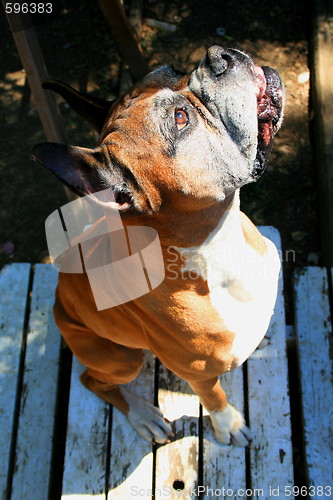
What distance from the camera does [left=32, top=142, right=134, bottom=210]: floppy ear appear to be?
64.5 inches

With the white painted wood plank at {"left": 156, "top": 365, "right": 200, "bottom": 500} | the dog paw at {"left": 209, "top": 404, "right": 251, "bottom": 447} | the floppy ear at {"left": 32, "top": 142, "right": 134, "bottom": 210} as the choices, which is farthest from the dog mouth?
the white painted wood plank at {"left": 156, "top": 365, "right": 200, "bottom": 500}

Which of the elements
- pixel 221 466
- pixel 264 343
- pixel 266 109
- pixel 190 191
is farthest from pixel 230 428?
pixel 266 109

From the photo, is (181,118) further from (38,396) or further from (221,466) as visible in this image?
Result: (38,396)

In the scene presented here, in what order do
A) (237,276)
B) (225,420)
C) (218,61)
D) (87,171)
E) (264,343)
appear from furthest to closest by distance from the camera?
(264,343) → (225,420) → (237,276) → (218,61) → (87,171)

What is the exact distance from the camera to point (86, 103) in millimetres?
2227

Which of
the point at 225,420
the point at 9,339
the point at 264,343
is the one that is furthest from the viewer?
the point at 9,339

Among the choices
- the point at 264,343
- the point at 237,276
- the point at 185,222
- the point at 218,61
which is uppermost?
the point at 218,61

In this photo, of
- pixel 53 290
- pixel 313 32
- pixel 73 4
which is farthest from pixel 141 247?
pixel 73 4

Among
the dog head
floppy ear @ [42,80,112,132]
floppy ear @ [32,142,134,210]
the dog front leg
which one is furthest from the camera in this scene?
the dog front leg

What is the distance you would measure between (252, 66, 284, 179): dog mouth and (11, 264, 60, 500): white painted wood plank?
1.97m

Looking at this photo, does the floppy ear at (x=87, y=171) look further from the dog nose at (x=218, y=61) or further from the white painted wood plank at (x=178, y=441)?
the white painted wood plank at (x=178, y=441)

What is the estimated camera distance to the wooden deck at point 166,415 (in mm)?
2902

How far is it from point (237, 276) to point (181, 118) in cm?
71

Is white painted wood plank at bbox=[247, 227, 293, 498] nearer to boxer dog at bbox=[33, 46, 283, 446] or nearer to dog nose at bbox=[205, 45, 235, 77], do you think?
boxer dog at bbox=[33, 46, 283, 446]
